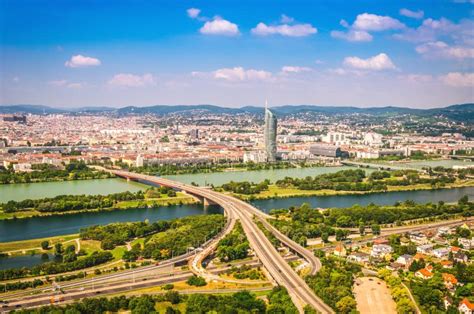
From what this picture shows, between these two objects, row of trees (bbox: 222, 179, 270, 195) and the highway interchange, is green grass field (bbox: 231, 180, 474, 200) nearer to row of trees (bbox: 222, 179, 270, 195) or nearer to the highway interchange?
row of trees (bbox: 222, 179, 270, 195)

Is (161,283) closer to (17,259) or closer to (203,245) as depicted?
(203,245)

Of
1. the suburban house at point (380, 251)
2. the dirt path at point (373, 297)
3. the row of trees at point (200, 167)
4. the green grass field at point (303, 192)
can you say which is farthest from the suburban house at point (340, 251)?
the row of trees at point (200, 167)

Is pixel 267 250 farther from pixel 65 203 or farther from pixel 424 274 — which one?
pixel 65 203

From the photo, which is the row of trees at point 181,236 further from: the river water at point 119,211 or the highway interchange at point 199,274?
the river water at point 119,211

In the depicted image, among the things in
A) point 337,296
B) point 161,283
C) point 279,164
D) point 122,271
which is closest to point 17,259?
point 122,271

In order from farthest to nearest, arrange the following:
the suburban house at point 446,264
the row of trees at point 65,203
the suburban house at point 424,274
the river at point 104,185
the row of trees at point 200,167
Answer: the row of trees at point 200,167 → the river at point 104,185 → the row of trees at point 65,203 → the suburban house at point 446,264 → the suburban house at point 424,274

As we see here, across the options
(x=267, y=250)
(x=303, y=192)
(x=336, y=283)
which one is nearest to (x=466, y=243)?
(x=336, y=283)

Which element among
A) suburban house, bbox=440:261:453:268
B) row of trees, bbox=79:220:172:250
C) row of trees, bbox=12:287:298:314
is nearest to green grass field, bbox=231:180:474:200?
row of trees, bbox=79:220:172:250
